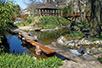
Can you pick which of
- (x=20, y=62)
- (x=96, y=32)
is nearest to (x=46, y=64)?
(x=20, y=62)

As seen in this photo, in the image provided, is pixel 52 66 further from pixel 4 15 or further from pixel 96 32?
pixel 96 32

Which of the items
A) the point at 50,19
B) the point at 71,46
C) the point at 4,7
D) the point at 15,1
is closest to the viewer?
the point at 4,7

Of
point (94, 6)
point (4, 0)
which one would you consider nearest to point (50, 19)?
point (94, 6)

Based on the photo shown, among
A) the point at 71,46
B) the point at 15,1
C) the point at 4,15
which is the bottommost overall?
the point at 71,46

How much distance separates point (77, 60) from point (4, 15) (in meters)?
4.69

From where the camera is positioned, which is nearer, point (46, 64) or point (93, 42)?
point (46, 64)

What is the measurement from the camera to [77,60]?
529 centimetres

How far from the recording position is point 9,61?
13.5 feet

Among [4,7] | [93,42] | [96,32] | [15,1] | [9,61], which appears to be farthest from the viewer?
[96,32]

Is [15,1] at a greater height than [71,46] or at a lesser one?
greater

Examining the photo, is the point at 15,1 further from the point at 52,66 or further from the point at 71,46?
the point at 71,46

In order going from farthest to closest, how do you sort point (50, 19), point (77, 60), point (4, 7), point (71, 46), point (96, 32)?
point (50, 19)
point (96, 32)
point (71, 46)
point (77, 60)
point (4, 7)

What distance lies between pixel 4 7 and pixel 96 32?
31.9 ft

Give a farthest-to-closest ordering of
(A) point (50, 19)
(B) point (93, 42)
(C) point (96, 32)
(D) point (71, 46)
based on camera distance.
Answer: (A) point (50, 19) < (C) point (96, 32) < (B) point (93, 42) < (D) point (71, 46)
